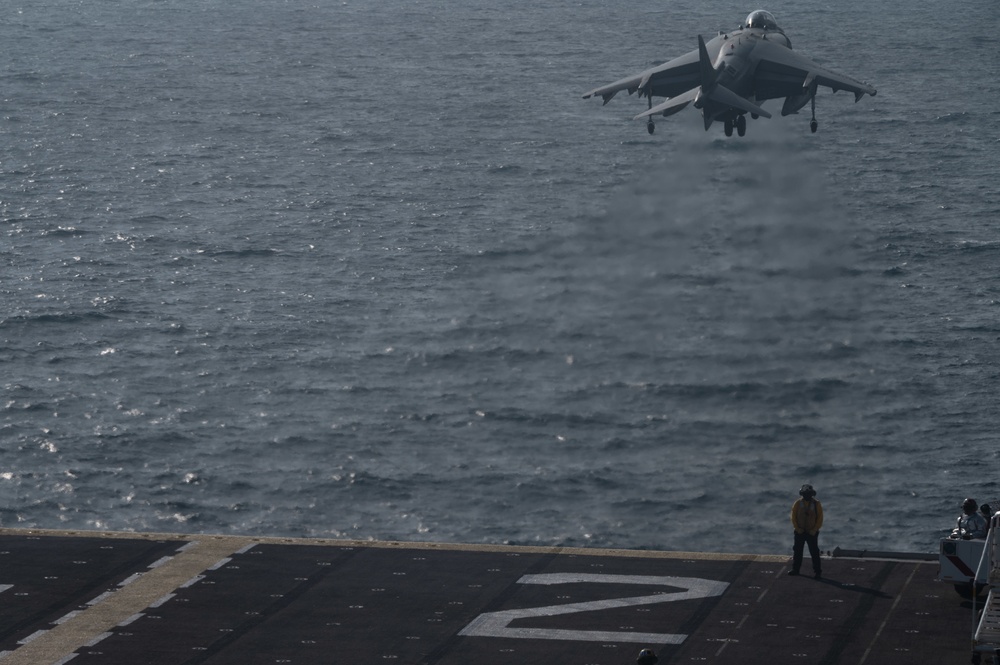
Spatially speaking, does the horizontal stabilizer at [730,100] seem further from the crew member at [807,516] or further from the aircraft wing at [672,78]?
the crew member at [807,516]

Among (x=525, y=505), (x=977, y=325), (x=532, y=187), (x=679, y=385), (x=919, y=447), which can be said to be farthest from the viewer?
(x=532, y=187)

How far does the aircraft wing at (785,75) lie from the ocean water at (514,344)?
27312 millimetres

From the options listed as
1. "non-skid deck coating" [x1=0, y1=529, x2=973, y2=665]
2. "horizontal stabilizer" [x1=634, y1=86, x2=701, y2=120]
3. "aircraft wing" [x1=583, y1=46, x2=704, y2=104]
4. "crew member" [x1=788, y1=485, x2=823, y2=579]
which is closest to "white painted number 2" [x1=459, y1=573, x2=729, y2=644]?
"non-skid deck coating" [x1=0, y1=529, x2=973, y2=665]

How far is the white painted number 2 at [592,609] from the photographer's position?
45375 mm

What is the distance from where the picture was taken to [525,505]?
320 feet

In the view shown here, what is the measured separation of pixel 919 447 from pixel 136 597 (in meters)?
68.4

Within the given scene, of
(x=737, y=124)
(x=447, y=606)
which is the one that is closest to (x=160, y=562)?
(x=447, y=606)

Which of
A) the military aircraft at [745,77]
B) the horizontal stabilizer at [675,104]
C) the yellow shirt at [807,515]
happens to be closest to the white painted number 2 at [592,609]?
the yellow shirt at [807,515]

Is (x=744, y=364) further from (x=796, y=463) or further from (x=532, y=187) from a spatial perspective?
(x=532, y=187)

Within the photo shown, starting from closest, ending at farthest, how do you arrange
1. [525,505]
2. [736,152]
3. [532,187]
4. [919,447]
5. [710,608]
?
[710,608]
[525,505]
[919,447]
[532,187]
[736,152]

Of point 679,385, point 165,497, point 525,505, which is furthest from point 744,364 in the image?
point 165,497

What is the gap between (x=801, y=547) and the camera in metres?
49.2

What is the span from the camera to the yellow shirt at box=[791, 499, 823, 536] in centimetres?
4675

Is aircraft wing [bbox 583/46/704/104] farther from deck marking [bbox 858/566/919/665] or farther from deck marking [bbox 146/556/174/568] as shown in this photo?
deck marking [bbox 146/556/174/568]
